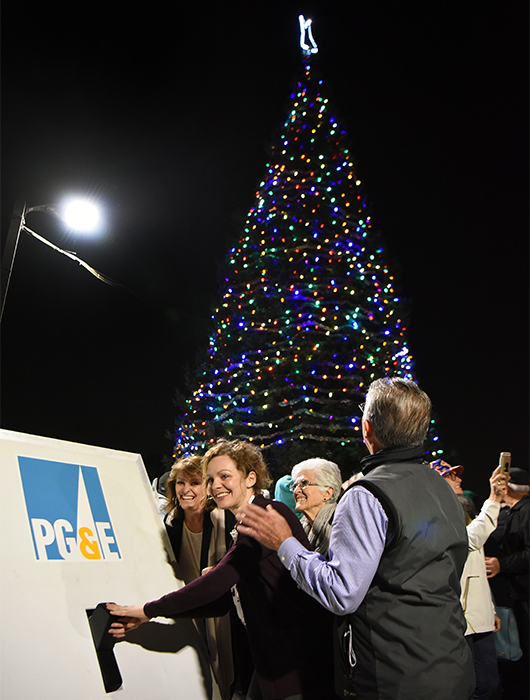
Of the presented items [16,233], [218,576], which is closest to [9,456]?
[218,576]

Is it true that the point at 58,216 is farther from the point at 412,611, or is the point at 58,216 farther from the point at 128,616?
the point at 412,611

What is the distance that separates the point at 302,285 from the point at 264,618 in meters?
7.30

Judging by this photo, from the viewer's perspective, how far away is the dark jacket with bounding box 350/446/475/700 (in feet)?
4.93

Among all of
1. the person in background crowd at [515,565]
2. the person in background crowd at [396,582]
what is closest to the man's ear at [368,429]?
the person in background crowd at [396,582]

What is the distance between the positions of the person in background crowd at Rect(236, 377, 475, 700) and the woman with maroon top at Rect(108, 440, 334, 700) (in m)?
0.35

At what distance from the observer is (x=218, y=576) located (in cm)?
193

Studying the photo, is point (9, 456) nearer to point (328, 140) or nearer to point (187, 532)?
point (187, 532)

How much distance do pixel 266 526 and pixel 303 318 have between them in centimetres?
705

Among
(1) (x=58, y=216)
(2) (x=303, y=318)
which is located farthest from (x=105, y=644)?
(2) (x=303, y=318)

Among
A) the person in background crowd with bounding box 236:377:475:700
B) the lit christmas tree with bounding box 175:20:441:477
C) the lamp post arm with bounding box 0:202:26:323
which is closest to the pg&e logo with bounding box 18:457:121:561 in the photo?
the person in background crowd with bounding box 236:377:475:700

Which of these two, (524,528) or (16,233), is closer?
(524,528)

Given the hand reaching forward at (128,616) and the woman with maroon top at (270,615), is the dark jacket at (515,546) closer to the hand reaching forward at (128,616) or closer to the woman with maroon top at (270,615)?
the woman with maroon top at (270,615)

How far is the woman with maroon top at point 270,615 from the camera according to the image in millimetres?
1896

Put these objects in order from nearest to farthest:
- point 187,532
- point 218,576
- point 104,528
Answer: point 218,576, point 104,528, point 187,532
